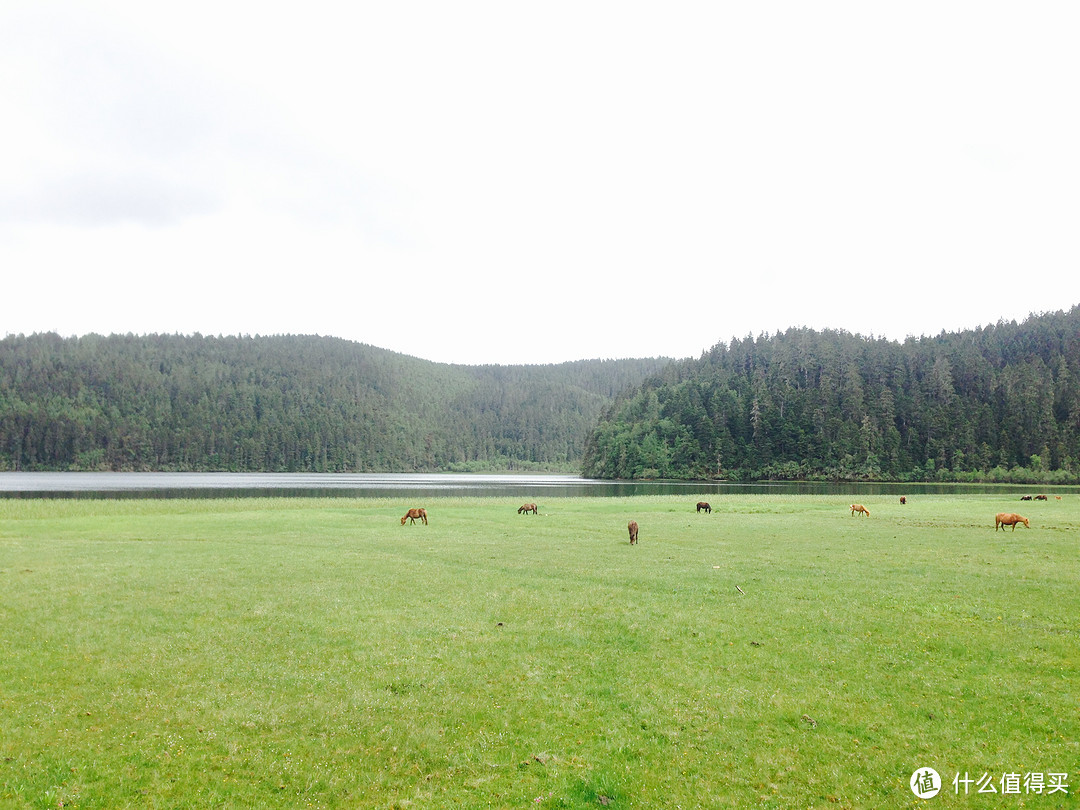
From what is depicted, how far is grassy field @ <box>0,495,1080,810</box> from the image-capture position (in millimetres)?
8367

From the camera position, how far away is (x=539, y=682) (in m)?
11.8

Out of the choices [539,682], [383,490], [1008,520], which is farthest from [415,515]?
[383,490]

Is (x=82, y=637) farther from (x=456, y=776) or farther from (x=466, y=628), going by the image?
(x=456, y=776)

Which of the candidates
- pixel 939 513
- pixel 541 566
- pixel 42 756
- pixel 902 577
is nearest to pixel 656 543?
pixel 541 566

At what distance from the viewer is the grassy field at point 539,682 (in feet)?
27.5

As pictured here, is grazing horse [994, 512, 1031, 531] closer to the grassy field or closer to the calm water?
the grassy field

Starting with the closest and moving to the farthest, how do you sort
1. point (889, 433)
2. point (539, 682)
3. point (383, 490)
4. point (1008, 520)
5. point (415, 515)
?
point (539, 682)
point (1008, 520)
point (415, 515)
point (383, 490)
point (889, 433)

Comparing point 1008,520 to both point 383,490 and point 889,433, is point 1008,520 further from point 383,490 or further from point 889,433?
point 889,433

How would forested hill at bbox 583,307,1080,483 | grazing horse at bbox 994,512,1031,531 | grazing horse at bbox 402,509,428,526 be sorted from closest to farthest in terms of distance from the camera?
grazing horse at bbox 994,512,1031,531 < grazing horse at bbox 402,509,428,526 < forested hill at bbox 583,307,1080,483

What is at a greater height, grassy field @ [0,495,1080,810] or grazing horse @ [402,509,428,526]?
grassy field @ [0,495,1080,810]

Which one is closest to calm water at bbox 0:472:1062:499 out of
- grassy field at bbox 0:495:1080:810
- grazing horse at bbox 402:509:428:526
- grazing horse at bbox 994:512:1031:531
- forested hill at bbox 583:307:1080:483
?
grazing horse at bbox 402:509:428:526

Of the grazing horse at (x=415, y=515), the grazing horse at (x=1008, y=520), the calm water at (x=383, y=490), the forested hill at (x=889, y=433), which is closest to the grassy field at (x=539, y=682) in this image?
the grazing horse at (x=1008, y=520)

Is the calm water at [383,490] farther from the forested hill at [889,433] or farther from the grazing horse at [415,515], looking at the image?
the forested hill at [889,433]

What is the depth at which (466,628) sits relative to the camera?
1546 cm
